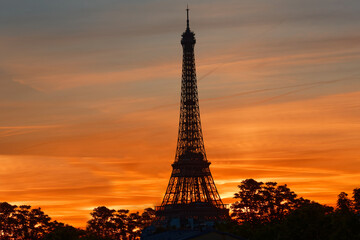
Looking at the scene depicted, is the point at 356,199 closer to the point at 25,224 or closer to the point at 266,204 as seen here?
the point at 266,204

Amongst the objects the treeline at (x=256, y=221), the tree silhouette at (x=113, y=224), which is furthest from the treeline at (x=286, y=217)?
the tree silhouette at (x=113, y=224)

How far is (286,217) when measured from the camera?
419 feet

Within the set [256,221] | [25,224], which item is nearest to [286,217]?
[256,221]

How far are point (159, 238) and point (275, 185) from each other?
41.6m

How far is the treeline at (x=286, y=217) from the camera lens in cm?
11131

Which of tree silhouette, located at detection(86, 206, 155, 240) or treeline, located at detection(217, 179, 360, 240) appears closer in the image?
treeline, located at detection(217, 179, 360, 240)

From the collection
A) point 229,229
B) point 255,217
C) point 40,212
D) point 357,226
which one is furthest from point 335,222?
point 40,212

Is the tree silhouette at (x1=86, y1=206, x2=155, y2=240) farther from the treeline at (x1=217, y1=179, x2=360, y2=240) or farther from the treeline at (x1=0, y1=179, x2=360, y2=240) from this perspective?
the treeline at (x1=217, y1=179, x2=360, y2=240)

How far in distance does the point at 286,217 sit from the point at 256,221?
4278 centimetres

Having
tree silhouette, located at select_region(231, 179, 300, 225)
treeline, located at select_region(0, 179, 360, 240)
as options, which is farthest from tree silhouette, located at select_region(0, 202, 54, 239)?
tree silhouette, located at select_region(231, 179, 300, 225)

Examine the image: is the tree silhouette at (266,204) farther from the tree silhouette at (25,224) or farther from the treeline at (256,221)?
the tree silhouette at (25,224)

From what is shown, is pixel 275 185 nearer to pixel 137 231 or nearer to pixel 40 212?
pixel 137 231

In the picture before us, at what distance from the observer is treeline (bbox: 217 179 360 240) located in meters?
111

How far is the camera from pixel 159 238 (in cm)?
14500
